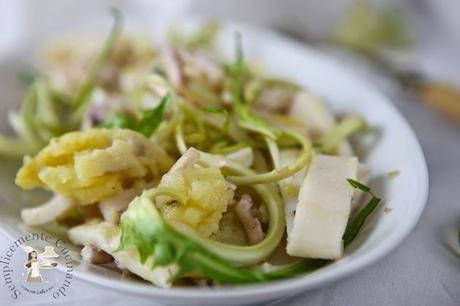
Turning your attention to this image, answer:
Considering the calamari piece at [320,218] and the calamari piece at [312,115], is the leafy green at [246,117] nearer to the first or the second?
the calamari piece at [312,115]

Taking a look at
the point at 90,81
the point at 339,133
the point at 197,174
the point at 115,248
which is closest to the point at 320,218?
the point at 197,174

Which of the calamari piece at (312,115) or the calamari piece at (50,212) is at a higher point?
the calamari piece at (312,115)

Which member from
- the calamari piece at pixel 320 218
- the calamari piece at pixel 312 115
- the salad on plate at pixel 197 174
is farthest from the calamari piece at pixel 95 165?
the calamari piece at pixel 312 115

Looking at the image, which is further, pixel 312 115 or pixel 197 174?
pixel 312 115

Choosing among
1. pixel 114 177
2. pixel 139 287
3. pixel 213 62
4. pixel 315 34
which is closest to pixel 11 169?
pixel 114 177

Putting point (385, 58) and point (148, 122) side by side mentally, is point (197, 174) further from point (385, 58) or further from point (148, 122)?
point (385, 58)

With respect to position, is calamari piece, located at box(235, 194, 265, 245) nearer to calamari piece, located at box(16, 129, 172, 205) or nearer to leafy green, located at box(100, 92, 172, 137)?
calamari piece, located at box(16, 129, 172, 205)
